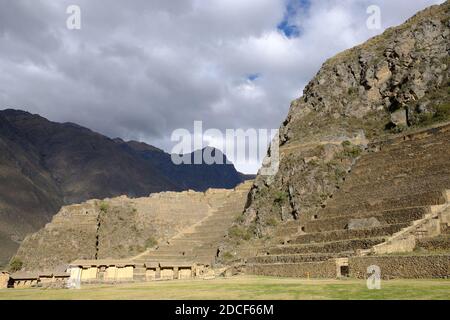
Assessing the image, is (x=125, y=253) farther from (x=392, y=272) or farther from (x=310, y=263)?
(x=392, y=272)

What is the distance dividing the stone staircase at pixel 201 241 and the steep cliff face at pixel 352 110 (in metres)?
5.42

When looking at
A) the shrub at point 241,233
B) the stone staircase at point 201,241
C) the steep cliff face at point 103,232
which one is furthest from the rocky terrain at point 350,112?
the steep cliff face at point 103,232

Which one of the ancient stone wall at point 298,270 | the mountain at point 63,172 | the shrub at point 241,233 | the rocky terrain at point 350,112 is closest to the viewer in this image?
the ancient stone wall at point 298,270

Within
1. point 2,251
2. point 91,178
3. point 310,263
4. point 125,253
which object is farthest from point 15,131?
point 310,263

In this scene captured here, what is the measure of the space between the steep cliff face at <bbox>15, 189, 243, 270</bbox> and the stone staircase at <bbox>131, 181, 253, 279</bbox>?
9.74 feet

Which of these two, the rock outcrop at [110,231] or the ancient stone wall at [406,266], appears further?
the rock outcrop at [110,231]

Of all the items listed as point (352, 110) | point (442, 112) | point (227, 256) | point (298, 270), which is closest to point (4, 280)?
point (227, 256)

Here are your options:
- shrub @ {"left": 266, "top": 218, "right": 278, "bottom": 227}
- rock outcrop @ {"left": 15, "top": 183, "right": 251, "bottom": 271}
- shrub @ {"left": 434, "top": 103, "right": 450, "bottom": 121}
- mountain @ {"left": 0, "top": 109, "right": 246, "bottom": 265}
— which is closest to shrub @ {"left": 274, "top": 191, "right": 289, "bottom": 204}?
shrub @ {"left": 266, "top": 218, "right": 278, "bottom": 227}

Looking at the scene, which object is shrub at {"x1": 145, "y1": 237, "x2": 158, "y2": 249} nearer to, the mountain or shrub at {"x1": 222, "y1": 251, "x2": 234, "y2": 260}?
shrub at {"x1": 222, "y1": 251, "x2": 234, "y2": 260}

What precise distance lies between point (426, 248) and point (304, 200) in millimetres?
16836

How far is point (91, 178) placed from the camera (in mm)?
143250

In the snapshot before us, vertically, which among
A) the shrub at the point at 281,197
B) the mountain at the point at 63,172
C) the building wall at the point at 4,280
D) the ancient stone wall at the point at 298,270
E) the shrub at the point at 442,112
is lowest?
the building wall at the point at 4,280

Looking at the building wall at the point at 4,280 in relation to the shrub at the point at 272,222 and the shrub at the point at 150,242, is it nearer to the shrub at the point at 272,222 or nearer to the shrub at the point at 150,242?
the shrub at the point at 272,222

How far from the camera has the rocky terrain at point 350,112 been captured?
43.2 metres
